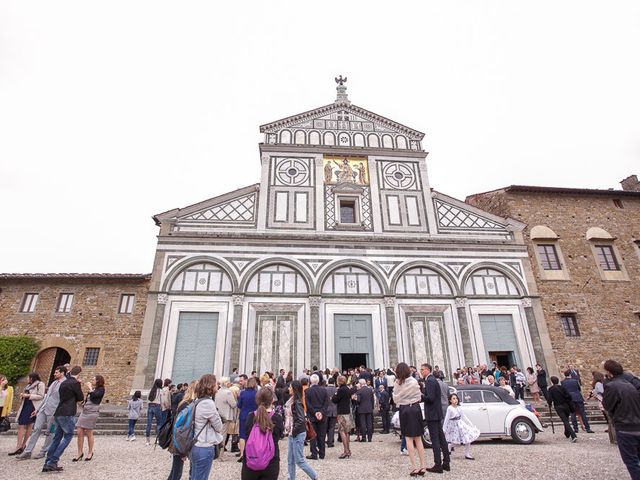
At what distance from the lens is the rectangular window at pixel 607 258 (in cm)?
2020

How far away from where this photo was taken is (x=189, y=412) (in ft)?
15.2

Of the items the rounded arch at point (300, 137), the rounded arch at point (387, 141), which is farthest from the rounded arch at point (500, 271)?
the rounded arch at point (300, 137)

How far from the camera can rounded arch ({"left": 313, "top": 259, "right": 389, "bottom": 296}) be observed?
17.9 metres

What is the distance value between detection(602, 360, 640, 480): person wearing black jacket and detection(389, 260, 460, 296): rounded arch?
12769 mm

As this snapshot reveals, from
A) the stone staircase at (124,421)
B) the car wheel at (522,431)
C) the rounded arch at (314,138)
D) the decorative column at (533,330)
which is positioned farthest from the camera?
the rounded arch at (314,138)

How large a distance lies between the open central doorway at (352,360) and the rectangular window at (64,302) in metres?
12.7

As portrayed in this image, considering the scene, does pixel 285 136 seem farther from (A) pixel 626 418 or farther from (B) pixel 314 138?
(A) pixel 626 418

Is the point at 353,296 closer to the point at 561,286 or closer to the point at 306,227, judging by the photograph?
the point at 306,227

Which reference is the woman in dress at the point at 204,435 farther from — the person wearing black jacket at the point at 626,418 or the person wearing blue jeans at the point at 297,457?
the person wearing black jacket at the point at 626,418

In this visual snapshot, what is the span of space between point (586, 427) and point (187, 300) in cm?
1502

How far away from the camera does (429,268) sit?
18812 mm

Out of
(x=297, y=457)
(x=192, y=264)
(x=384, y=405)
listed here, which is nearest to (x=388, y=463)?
(x=297, y=457)

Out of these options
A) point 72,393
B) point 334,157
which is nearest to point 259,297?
point 334,157

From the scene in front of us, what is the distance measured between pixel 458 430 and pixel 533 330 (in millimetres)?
12267
